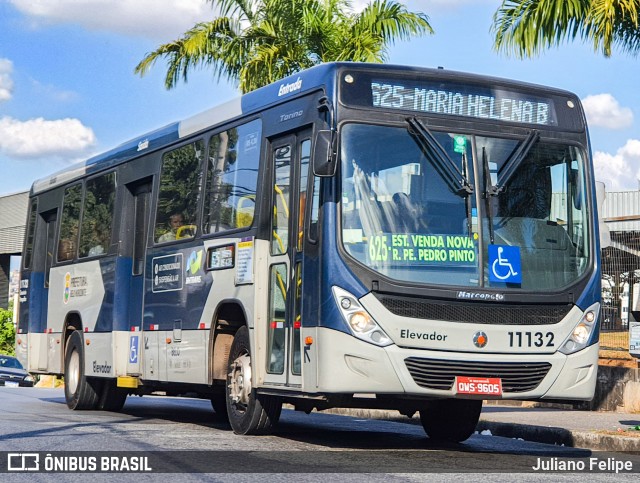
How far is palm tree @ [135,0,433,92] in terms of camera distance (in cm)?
2291

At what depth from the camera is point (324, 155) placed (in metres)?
10.3

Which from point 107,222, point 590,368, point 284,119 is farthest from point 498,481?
point 107,222

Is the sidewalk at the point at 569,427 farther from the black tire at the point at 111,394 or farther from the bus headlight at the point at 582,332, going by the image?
the black tire at the point at 111,394

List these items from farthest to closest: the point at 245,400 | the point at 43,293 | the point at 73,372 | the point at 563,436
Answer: the point at 43,293
the point at 73,372
the point at 563,436
the point at 245,400

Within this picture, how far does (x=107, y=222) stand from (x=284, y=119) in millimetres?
5551

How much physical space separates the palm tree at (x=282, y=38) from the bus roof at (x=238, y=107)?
5604mm

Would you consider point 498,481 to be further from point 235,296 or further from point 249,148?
point 249,148

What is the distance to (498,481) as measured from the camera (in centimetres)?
881

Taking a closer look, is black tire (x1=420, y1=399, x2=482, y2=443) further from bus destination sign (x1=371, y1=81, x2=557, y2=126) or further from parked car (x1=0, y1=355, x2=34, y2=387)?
parked car (x1=0, y1=355, x2=34, y2=387)

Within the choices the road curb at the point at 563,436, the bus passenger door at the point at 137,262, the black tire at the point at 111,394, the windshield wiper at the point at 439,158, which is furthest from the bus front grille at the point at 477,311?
the black tire at the point at 111,394

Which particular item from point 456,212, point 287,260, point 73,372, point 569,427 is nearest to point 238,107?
point 287,260

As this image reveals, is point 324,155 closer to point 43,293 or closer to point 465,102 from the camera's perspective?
point 465,102

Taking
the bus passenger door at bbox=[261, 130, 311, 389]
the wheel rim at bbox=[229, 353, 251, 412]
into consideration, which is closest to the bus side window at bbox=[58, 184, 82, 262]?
the wheel rim at bbox=[229, 353, 251, 412]

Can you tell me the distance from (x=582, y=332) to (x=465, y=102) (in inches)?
94.6
